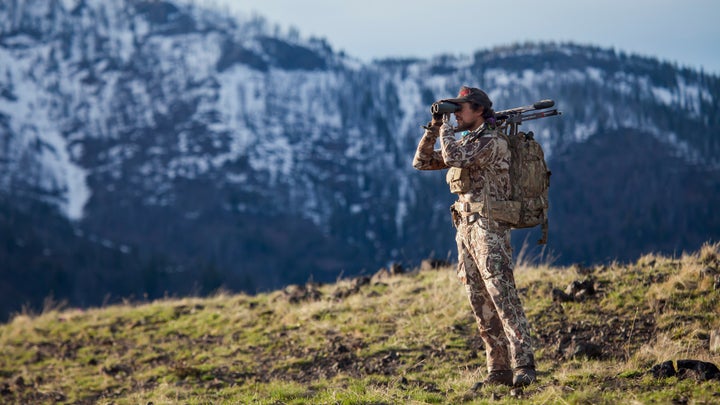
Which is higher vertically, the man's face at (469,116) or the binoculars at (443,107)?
the binoculars at (443,107)

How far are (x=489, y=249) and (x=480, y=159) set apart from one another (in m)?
0.85

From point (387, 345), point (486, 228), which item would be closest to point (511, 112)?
point (486, 228)

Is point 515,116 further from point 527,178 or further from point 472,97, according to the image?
point 527,178

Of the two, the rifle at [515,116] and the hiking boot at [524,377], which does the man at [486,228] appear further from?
the rifle at [515,116]

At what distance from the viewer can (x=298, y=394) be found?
7.84 metres

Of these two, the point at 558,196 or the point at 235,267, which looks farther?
the point at 558,196

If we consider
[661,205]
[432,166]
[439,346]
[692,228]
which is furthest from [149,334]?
[661,205]

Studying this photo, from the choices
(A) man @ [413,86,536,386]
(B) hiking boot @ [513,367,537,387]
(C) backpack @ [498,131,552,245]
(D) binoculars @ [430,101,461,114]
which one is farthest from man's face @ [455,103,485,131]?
(B) hiking boot @ [513,367,537,387]

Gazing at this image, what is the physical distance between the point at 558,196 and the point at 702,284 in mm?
188053

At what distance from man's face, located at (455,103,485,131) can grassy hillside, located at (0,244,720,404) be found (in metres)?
2.55

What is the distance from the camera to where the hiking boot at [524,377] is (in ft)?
21.4

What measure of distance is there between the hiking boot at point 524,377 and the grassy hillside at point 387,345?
10cm

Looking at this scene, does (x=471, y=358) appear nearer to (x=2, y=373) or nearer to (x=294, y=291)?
(x=294, y=291)

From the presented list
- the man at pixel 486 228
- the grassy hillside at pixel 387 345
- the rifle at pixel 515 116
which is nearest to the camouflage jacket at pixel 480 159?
the man at pixel 486 228
